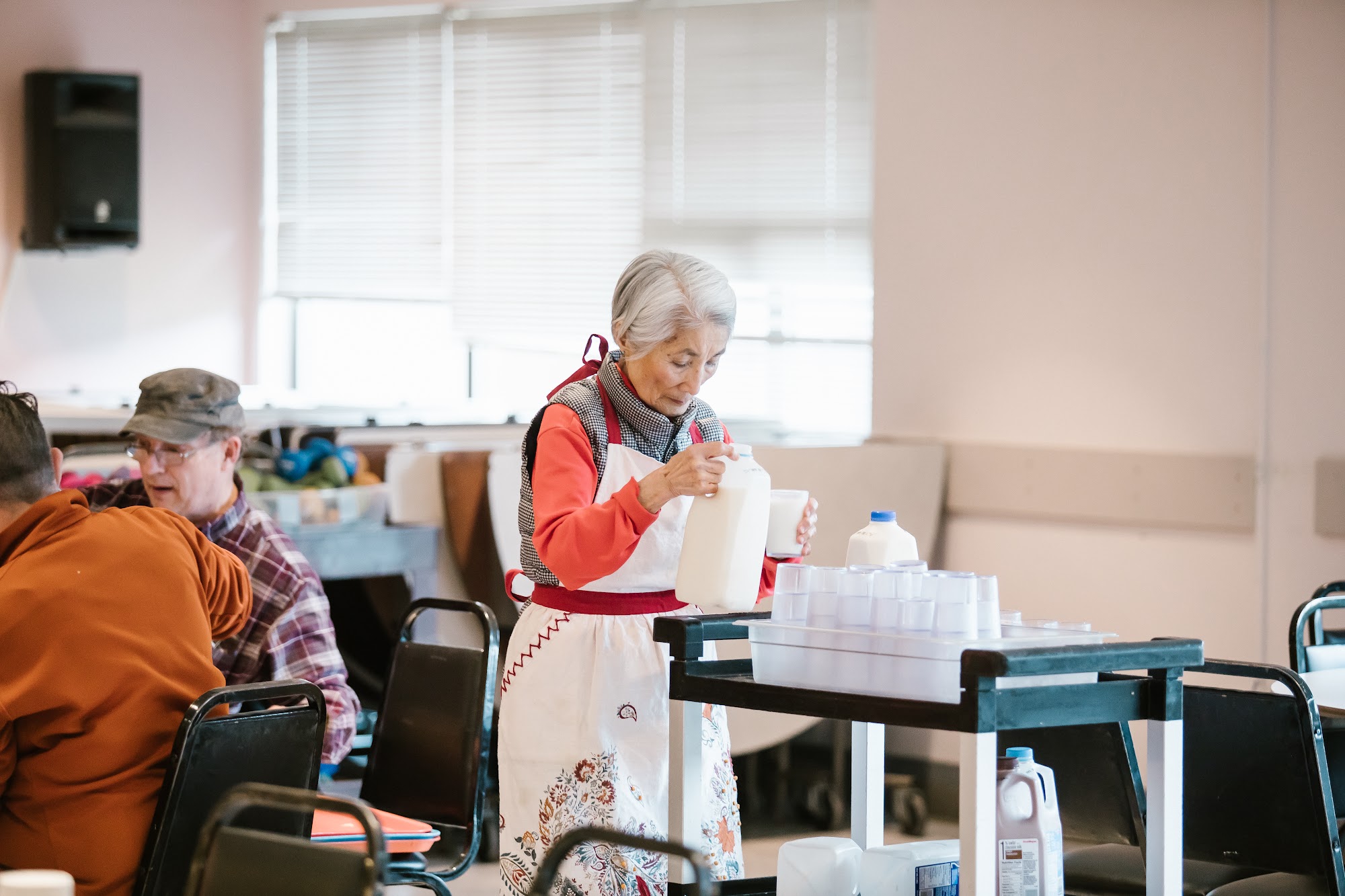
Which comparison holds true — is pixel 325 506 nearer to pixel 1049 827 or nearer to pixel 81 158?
pixel 1049 827

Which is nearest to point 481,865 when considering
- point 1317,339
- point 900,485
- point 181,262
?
point 900,485

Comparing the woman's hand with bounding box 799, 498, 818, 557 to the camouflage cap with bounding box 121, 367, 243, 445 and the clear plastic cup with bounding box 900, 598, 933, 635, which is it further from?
the camouflage cap with bounding box 121, 367, 243, 445

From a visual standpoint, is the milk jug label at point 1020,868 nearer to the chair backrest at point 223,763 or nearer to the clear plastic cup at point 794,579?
the clear plastic cup at point 794,579

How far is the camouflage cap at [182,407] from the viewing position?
2480 millimetres

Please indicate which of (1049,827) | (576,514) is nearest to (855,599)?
(1049,827)

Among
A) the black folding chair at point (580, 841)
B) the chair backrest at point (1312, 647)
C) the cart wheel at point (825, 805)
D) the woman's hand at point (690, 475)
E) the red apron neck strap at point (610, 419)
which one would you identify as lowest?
the cart wheel at point (825, 805)

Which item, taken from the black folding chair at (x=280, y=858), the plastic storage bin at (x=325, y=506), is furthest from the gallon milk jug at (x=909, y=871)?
the plastic storage bin at (x=325, y=506)

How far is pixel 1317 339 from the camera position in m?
3.67

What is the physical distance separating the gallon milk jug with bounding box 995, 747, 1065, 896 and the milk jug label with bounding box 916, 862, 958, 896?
0.37 ft

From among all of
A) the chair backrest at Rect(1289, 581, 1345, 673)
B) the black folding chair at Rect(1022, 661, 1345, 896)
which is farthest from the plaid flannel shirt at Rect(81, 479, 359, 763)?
the chair backrest at Rect(1289, 581, 1345, 673)

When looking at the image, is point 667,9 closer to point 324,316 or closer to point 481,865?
point 324,316

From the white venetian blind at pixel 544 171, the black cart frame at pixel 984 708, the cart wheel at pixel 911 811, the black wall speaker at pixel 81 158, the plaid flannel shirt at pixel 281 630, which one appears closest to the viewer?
the black cart frame at pixel 984 708

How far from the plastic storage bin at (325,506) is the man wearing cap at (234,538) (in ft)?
3.26

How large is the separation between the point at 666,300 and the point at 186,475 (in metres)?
1.02
